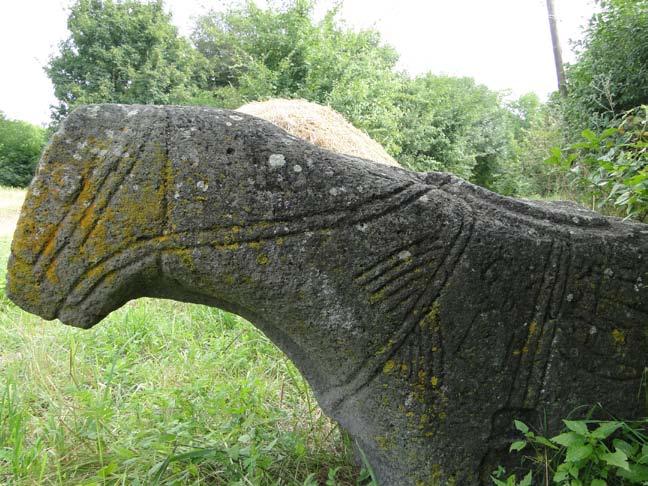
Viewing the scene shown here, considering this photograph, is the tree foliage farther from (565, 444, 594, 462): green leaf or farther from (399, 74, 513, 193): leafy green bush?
(565, 444, 594, 462): green leaf

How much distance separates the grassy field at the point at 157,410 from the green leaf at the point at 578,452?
764 mm

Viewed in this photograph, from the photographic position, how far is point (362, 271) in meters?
1.54

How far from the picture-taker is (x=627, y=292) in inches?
70.4

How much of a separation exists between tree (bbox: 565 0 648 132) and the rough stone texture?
16.9 ft

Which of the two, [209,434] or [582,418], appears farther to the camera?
[209,434]

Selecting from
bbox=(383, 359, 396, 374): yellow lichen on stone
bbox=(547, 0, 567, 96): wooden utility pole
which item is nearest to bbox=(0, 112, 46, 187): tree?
bbox=(547, 0, 567, 96): wooden utility pole

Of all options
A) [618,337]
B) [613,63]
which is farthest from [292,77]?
[618,337]

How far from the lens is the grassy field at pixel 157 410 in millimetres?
1982

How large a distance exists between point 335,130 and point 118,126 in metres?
4.59

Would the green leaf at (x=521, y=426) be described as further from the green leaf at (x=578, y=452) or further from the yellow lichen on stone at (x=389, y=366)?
the yellow lichen on stone at (x=389, y=366)

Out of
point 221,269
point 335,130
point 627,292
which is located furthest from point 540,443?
point 335,130

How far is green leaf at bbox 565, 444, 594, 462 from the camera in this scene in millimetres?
1548

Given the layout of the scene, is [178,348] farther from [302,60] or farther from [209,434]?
[302,60]

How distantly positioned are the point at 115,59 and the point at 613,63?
1573cm
